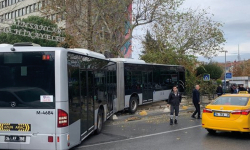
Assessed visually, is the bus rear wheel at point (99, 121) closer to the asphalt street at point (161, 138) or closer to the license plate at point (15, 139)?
the asphalt street at point (161, 138)

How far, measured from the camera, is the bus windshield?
672 cm

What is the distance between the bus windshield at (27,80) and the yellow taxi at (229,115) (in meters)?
5.56

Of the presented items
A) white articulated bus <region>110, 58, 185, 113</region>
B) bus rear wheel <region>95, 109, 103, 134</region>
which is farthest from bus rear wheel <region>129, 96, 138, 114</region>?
bus rear wheel <region>95, 109, 103, 134</region>

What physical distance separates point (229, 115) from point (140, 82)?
868 centimetres

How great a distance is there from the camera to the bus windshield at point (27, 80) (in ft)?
22.1

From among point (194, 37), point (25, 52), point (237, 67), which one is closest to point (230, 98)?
point (25, 52)

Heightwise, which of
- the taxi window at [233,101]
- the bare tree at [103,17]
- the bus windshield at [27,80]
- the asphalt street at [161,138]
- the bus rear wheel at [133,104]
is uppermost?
the bare tree at [103,17]

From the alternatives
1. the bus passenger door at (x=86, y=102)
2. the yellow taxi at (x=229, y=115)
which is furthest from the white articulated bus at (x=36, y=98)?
the yellow taxi at (x=229, y=115)

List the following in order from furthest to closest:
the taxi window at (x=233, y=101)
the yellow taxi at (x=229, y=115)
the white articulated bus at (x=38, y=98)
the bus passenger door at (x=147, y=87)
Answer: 1. the bus passenger door at (x=147, y=87)
2. the taxi window at (x=233, y=101)
3. the yellow taxi at (x=229, y=115)
4. the white articulated bus at (x=38, y=98)

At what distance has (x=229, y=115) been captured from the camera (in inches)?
366

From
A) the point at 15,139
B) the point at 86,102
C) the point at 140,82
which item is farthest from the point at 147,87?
the point at 15,139

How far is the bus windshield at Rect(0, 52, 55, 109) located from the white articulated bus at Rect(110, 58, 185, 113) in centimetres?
807

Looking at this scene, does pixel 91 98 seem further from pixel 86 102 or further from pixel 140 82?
pixel 140 82

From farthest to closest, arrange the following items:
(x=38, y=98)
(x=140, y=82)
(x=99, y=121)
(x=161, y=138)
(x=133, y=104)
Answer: (x=140, y=82) → (x=133, y=104) → (x=99, y=121) → (x=161, y=138) → (x=38, y=98)
